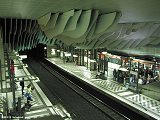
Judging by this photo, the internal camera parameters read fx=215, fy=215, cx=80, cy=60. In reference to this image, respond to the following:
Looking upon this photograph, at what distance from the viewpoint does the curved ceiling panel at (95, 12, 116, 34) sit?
17.5ft

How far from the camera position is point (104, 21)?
5.53m

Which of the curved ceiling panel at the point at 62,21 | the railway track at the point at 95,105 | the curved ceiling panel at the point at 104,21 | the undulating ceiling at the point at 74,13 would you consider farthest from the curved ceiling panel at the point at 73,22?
the railway track at the point at 95,105

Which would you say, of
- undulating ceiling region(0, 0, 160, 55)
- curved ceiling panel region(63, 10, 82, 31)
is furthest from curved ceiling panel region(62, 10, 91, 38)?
curved ceiling panel region(63, 10, 82, 31)

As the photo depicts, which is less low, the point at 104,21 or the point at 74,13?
the point at 74,13

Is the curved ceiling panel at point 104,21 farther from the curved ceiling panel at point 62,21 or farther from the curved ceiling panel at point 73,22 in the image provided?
the curved ceiling panel at point 62,21

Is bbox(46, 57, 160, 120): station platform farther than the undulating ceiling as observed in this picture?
Yes

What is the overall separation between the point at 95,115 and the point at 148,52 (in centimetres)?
725

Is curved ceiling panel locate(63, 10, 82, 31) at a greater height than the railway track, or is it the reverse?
curved ceiling panel locate(63, 10, 82, 31)

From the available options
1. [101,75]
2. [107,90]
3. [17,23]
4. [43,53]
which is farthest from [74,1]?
[43,53]

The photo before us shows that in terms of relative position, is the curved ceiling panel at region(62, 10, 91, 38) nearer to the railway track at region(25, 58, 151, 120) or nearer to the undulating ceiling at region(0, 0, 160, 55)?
the undulating ceiling at region(0, 0, 160, 55)

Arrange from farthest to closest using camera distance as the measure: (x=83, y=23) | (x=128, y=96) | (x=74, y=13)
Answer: (x=128, y=96)
(x=83, y=23)
(x=74, y=13)

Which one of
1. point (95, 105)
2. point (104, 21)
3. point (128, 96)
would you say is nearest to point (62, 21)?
point (104, 21)

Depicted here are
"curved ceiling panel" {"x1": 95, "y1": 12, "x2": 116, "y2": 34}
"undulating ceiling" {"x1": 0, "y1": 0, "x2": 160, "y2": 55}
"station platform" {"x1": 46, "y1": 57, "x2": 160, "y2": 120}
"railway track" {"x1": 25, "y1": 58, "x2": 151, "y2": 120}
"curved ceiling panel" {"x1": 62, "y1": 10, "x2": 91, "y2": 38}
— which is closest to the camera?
"undulating ceiling" {"x1": 0, "y1": 0, "x2": 160, "y2": 55}

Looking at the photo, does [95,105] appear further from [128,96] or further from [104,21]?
[104,21]
